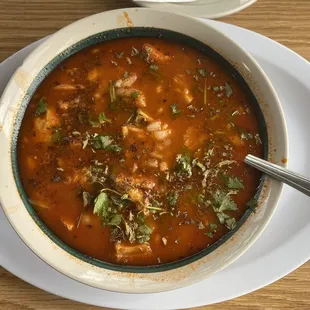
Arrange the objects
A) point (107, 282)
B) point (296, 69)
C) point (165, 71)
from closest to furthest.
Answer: point (107, 282)
point (165, 71)
point (296, 69)

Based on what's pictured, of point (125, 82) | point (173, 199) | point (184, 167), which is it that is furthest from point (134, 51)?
point (173, 199)

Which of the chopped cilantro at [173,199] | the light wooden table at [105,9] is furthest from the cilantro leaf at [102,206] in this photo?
the light wooden table at [105,9]

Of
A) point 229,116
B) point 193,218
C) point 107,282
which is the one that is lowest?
point 107,282

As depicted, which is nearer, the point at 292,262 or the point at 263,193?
the point at 263,193

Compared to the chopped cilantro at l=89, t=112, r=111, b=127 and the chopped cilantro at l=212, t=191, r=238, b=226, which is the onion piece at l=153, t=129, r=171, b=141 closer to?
the chopped cilantro at l=89, t=112, r=111, b=127

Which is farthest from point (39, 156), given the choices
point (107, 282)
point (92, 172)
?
point (107, 282)

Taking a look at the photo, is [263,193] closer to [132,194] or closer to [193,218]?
[193,218]

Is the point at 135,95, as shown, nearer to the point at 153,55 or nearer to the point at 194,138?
the point at 153,55
